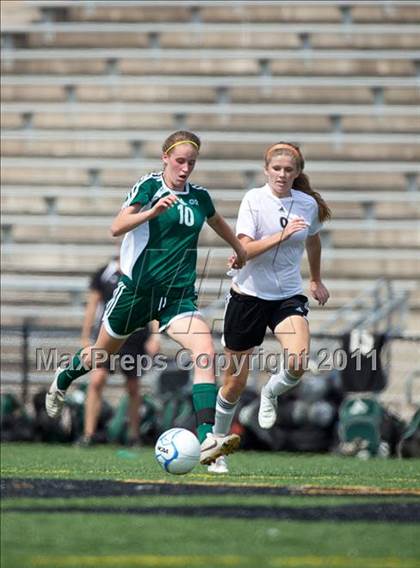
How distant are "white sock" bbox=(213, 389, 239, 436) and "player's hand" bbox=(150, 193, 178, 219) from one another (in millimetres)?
1463

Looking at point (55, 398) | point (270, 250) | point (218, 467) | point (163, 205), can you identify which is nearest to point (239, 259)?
point (270, 250)

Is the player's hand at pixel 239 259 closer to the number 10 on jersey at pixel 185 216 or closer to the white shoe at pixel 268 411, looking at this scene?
the number 10 on jersey at pixel 185 216

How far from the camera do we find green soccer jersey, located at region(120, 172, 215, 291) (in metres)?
7.64

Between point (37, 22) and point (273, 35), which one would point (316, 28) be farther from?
point (37, 22)

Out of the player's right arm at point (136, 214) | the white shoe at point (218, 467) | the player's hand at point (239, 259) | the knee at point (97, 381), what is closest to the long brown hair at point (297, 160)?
the player's hand at point (239, 259)

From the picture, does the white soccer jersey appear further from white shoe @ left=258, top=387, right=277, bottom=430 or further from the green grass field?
the green grass field

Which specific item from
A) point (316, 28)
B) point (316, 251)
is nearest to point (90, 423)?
point (316, 251)

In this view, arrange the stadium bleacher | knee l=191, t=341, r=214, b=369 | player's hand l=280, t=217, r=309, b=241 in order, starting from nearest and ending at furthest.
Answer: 1. knee l=191, t=341, r=214, b=369
2. player's hand l=280, t=217, r=309, b=241
3. the stadium bleacher

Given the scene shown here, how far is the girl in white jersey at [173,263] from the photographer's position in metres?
7.55

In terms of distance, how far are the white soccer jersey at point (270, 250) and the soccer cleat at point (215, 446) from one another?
0.98 m

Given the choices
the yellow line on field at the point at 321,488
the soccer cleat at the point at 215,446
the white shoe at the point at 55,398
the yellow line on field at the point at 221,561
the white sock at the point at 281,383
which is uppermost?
the white sock at the point at 281,383

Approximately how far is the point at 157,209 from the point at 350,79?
1180 centimetres

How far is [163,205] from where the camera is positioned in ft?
23.6

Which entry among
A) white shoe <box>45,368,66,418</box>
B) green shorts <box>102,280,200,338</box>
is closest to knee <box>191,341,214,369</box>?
green shorts <box>102,280,200,338</box>
